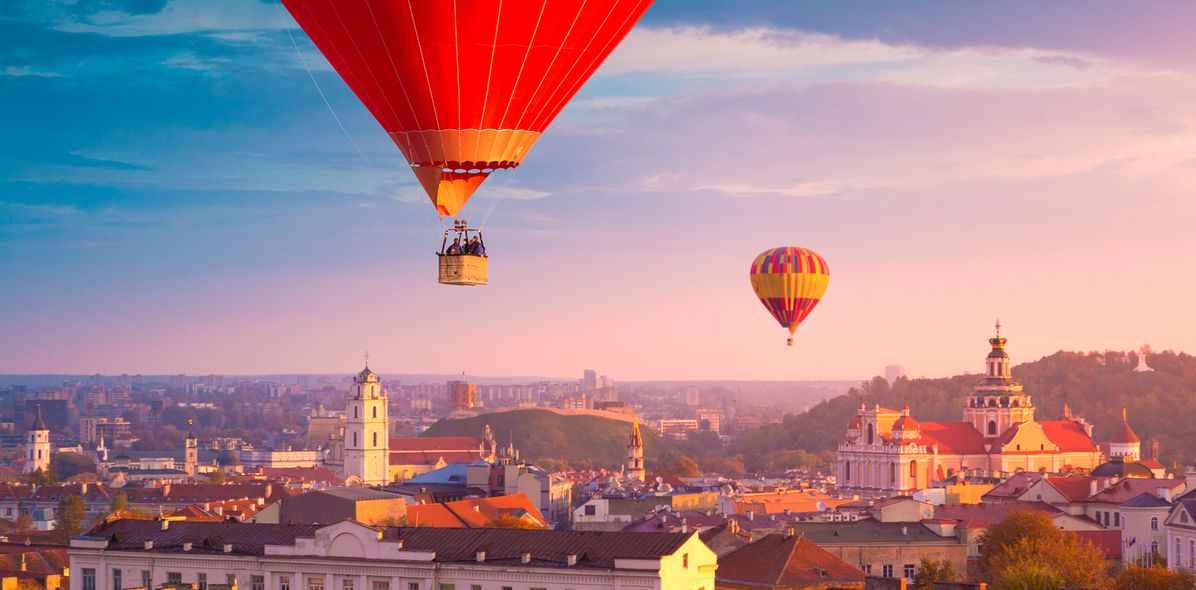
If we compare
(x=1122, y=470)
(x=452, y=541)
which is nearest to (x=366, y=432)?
(x=1122, y=470)

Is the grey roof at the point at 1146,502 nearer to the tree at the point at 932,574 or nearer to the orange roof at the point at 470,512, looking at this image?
the tree at the point at 932,574

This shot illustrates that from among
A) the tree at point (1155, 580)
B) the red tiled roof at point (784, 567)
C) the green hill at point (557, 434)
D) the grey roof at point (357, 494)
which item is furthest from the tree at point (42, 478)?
the tree at point (1155, 580)

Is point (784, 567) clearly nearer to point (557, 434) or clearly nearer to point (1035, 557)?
point (1035, 557)

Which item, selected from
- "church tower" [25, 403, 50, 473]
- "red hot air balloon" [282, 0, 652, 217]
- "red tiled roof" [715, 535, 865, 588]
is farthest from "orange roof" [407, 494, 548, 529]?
"church tower" [25, 403, 50, 473]

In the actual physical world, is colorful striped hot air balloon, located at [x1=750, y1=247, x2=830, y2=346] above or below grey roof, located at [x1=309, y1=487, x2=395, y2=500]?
above

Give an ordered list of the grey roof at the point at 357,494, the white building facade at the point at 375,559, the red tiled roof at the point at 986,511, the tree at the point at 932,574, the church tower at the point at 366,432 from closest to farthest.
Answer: the white building facade at the point at 375,559 < the tree at the point at 932,574 < the grey roof at the point at 357,494 < the red tiled roof at the point at 986,511 < the church tower at the point at 366,432

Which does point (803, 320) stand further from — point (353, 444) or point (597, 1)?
point (353, 444)

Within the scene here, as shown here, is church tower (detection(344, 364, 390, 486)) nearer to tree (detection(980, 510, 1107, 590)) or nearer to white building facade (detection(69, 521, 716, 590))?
tree (detection(980, 510, 1107, 590))
